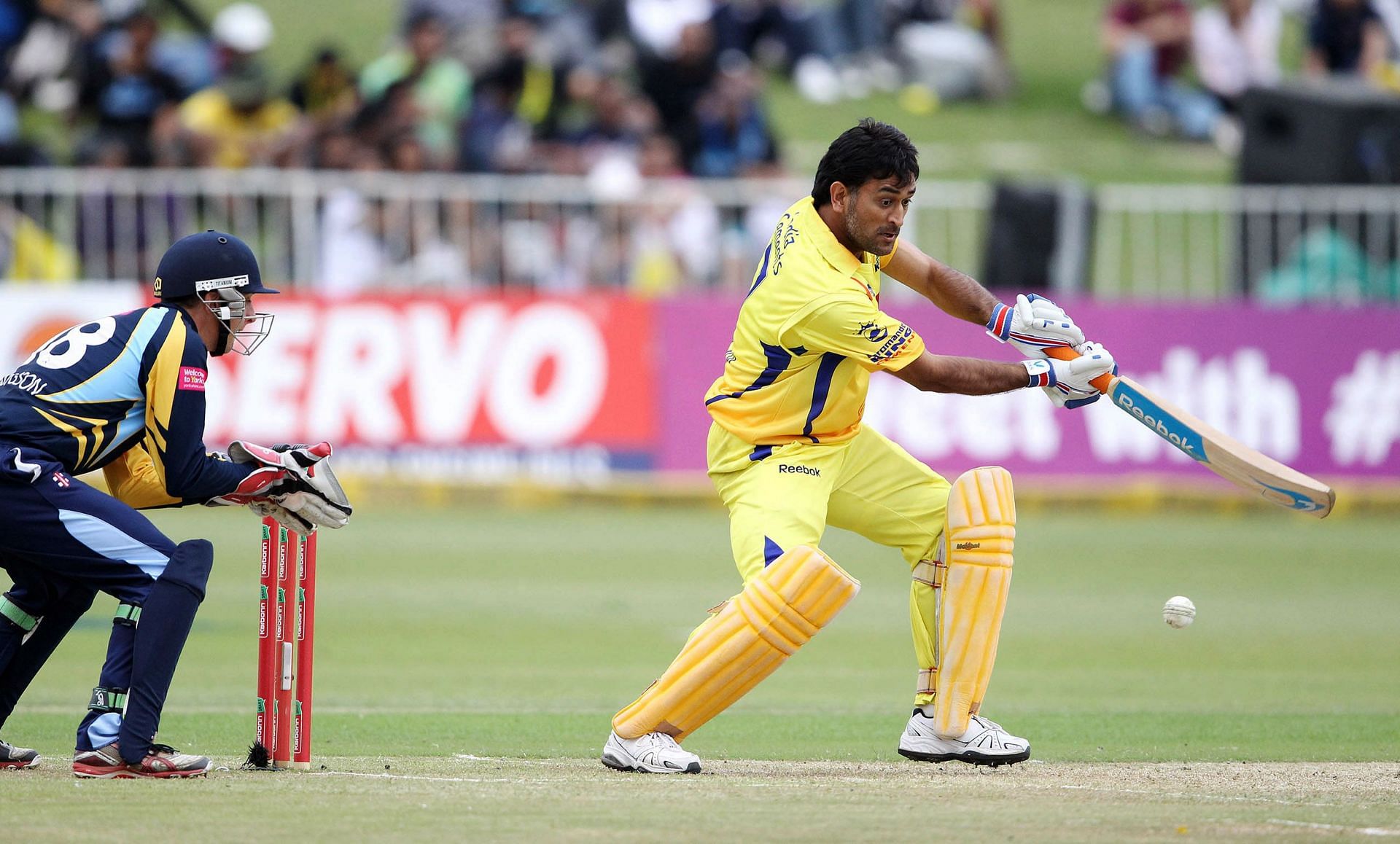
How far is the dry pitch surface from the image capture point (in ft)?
17.5

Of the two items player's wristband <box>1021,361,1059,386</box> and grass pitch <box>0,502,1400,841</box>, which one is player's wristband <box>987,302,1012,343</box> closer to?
player's wristband <box>1021,361,1059,386</box>

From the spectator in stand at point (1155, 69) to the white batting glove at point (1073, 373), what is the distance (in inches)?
669

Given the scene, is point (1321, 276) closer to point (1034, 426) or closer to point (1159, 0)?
point (1034, 426)

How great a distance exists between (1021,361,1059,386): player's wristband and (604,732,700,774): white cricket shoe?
1.71 metres

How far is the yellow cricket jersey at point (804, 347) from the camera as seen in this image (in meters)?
6.48

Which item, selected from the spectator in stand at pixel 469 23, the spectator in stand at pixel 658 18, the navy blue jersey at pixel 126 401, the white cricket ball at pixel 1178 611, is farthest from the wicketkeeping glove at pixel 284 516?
the spectator in stand at pixel 658 18

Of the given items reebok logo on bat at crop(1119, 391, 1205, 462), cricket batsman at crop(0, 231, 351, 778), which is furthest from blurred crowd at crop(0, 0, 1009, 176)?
cricket batsman at crop(0, 231, 351, 778)

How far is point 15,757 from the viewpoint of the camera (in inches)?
252

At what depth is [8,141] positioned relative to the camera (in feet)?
53.8

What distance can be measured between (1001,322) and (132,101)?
11833 mm

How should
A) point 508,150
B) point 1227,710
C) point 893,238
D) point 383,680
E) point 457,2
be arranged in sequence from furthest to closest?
point 457,2 → point 508,150 → point 383,680 → point 1227,710 → point 893,238

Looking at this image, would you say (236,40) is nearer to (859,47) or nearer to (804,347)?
(859,47)

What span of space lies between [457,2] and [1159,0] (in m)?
8.42

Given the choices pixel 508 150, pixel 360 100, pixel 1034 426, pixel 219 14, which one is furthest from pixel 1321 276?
pixel 219 14
